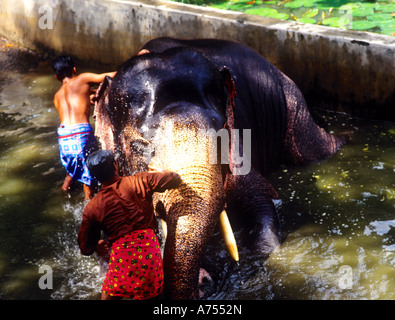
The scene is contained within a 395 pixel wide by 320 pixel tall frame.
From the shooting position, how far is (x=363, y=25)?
776cm

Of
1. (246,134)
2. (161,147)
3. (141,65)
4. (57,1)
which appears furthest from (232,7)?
(161,147)

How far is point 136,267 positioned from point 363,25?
5128mm

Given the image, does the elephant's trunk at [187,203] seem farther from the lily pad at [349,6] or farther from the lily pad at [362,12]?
the lily pad at [349,6]

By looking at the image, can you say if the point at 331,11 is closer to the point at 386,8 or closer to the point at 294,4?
the point at 294,4

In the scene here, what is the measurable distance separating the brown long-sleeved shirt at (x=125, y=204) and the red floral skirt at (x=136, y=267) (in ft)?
0.23

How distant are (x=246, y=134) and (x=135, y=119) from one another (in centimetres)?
138

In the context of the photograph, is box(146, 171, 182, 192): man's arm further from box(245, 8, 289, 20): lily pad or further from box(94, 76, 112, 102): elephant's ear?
box(245, 8, 289, 20): lily pad

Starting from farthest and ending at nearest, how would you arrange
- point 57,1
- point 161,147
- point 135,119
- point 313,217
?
point 57,1
point 313,217
point 135,119
point 161,147

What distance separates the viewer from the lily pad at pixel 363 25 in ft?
25.3

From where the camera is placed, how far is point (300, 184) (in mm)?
5758

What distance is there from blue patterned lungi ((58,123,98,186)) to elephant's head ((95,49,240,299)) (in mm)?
812

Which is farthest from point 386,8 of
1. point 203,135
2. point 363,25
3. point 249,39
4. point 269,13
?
point 203,135

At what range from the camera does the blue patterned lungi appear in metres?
5.77

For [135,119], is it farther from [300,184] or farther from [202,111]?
[300,184]
